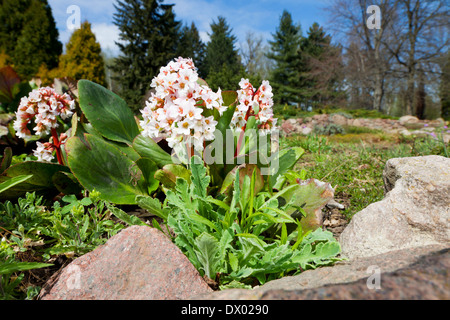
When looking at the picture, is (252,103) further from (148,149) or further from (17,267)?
(17,267)

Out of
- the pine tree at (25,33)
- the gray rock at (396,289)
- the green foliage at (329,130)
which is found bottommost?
the gray rock at (396,289)

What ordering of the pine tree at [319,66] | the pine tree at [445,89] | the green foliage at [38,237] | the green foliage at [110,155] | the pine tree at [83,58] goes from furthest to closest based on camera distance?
1. the pine tree at [319,66]
2. the pine tree at [445,89]
3. the pine tree at [83,58]
4. the green foliage at [110,155]
5. the green foliage at [38,237]

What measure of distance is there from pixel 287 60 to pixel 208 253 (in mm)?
29682

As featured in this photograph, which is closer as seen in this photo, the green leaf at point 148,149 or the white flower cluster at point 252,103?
the white flower cluster at point 252,103

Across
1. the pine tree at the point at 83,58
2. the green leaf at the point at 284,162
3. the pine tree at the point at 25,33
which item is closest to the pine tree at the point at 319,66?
the pine tree at the point at 83,58

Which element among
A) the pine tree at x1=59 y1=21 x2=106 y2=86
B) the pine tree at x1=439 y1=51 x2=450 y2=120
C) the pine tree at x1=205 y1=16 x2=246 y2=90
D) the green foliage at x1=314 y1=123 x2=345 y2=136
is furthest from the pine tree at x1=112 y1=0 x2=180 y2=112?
the pine tree at x1=439 y1=51 x2=450 y2=120

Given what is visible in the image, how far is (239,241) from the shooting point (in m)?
1.43

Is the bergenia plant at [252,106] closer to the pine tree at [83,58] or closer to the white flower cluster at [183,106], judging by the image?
the white flower cluster at [183,106]

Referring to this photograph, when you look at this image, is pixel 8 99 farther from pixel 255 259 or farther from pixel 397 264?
pixel 397 264

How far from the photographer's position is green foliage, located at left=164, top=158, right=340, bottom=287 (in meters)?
1.29

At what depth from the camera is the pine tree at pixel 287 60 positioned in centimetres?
2745

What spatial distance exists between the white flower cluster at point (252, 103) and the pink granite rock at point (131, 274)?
96 cm

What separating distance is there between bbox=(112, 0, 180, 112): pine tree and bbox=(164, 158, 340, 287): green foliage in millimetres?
20758

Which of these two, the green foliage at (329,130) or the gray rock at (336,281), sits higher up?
the green foliage at (329,130)
